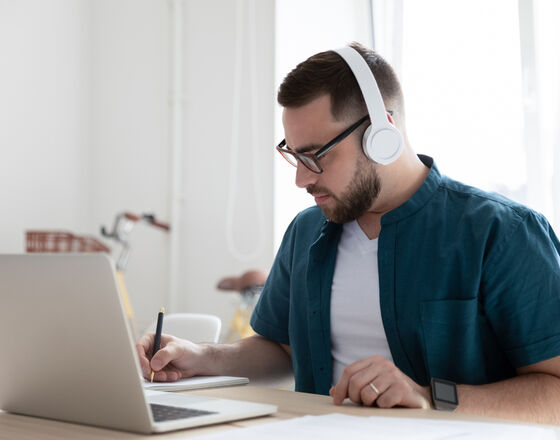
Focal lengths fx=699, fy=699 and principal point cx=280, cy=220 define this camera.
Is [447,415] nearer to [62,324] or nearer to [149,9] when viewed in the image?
[62,324]

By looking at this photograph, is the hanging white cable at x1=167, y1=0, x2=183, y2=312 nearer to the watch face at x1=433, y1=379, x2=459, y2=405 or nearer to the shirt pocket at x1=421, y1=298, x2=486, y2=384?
the shirt pocket at x1=421, y1=298, x2=486, y2=384

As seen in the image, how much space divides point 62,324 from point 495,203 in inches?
31.9

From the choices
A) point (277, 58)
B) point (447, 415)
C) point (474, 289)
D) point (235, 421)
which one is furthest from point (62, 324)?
point (277, 58)

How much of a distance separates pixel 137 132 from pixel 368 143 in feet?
10.9

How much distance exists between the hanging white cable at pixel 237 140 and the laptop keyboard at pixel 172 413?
288cm

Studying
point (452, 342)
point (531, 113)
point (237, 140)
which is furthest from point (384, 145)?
point (237, 140)

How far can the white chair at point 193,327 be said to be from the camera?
1705 mm

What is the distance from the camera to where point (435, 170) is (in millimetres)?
1407

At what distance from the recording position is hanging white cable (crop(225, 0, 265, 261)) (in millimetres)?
3805

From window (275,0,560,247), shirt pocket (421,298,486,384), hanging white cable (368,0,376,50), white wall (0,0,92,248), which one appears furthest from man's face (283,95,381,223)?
white wall (0,0,92,248)

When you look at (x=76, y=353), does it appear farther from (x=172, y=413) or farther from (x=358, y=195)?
(x=358, y=195)

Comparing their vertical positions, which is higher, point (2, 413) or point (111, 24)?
point (111, 24)

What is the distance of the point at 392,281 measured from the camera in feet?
4.28

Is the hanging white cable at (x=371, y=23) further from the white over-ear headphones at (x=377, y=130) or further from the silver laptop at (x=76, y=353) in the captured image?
the silver laptop at (x=76, y=353)
